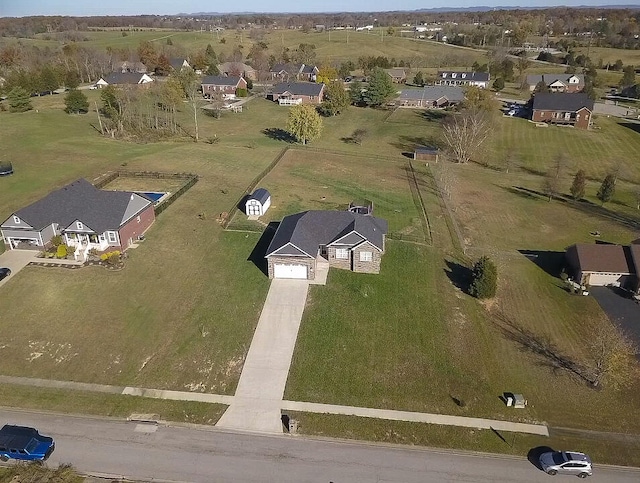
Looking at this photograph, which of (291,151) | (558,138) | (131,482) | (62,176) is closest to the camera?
(131,482)

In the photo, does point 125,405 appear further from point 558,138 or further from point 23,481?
point 558,138

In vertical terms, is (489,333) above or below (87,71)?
below

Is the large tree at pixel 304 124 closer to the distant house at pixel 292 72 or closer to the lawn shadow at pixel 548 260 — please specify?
the lawn shadow at pixel 548 260

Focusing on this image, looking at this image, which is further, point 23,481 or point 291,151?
point 291,151

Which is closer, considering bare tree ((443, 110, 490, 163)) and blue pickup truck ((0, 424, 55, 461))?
blue pickup truck ((0, 424, 55, 461))

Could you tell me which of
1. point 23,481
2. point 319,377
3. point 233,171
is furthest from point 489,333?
point 233,171

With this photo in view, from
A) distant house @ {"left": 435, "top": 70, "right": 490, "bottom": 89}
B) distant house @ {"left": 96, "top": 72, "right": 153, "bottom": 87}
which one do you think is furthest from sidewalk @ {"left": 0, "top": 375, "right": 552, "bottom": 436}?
distant house @ {"left": 435, "top": 70, "right": 490, "bottom": 89}

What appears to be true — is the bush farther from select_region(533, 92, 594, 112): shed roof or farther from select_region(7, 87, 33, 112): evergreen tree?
select_region(7, 87, 33, 112): evergreen tree
